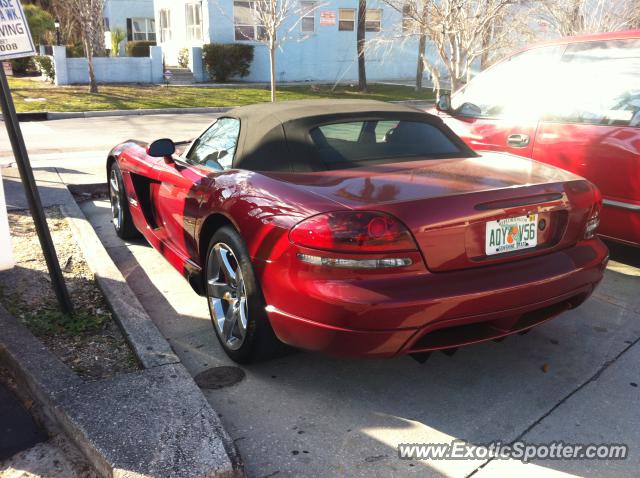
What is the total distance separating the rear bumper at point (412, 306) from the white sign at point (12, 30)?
2.06m

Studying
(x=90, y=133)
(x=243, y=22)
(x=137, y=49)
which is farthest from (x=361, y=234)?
(x=137, y=49)

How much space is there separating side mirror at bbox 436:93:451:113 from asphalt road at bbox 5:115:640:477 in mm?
2332

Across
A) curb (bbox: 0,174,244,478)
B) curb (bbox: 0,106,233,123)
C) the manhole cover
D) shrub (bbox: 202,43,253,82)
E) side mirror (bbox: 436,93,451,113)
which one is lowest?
the manhole cover

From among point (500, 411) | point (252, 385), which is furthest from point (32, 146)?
point (500, 411)

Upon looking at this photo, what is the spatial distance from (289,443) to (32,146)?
35.2 ft

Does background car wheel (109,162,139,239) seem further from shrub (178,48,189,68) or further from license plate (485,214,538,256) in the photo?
shrub (178,48,189,68)

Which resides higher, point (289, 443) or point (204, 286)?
point (204, 286)

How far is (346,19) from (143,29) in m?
13.4

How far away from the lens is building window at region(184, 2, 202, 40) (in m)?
25.9

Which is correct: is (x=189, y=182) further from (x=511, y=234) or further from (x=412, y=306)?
(x=511, y=234)

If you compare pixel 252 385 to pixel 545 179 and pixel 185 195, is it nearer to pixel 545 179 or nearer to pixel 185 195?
pixel 185 195

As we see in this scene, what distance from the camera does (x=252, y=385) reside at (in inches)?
124

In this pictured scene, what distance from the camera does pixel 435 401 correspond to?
3.01m

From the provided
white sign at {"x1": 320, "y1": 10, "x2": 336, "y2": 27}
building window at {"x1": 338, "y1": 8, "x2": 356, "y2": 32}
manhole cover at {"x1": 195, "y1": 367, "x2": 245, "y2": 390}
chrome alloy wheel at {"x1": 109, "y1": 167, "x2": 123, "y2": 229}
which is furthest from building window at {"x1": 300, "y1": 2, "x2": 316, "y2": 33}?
manhole cover at {"x1": 195, "y1": 367, "x2": 245, "y2": 390}
